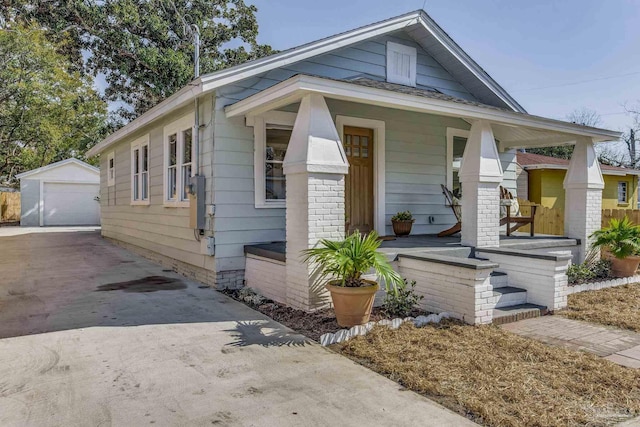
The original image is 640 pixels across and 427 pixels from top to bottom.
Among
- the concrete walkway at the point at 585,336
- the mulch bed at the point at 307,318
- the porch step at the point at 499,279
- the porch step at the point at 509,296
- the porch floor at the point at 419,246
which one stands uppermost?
the porch floor at the point at 419,246

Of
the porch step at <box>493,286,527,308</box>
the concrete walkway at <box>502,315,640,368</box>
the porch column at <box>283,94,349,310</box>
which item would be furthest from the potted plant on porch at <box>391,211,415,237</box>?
the concrete walkway at <box>502,315,640,368</box>

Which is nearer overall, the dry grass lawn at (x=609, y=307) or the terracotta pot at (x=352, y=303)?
the terracotta pot at (x=352, y=303)

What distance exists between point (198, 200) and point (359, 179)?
2.77 metres

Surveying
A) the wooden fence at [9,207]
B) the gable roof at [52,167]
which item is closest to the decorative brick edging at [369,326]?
the gable roof at [52,167]

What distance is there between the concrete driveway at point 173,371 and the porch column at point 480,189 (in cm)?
326

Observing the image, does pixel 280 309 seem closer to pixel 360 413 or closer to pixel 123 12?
pixel 360 413

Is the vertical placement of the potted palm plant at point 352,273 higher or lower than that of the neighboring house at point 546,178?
lower

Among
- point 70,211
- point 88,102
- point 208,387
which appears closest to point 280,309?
point 208,387

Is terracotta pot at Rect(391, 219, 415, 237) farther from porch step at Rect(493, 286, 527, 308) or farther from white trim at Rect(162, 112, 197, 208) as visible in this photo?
white trim at Rect(162, 112, 197, 208)

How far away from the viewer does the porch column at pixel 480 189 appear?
242 inches

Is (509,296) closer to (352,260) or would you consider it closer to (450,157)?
(352,260)

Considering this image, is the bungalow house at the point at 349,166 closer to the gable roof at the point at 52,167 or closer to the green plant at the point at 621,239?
the green plant at the point at 621,239

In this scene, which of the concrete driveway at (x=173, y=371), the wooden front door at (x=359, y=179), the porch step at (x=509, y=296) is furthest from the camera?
the wooden front door at (x=359, y=179)

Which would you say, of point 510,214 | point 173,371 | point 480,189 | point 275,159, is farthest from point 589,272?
point 173,371
